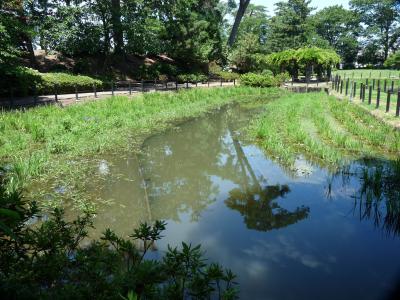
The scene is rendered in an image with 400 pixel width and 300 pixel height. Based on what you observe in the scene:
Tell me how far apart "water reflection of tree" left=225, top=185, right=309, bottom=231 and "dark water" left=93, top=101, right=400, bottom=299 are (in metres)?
0.02

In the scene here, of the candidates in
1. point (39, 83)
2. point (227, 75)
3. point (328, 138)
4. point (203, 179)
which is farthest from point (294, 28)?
point (203, 179)

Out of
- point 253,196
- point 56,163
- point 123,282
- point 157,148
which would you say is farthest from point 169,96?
point 123,282

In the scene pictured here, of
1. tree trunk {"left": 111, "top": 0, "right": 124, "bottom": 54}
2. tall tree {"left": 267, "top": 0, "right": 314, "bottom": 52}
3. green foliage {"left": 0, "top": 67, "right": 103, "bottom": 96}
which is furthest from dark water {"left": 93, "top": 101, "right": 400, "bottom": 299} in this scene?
tall tree {"left": 267, "top": 0, "right": 314, "bottom": 52}

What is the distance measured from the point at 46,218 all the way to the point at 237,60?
3612 centimetres

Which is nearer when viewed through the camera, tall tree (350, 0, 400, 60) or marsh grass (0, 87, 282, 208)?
marsh grass (0, 87, 282, 208)

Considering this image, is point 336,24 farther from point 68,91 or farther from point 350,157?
point 350,157

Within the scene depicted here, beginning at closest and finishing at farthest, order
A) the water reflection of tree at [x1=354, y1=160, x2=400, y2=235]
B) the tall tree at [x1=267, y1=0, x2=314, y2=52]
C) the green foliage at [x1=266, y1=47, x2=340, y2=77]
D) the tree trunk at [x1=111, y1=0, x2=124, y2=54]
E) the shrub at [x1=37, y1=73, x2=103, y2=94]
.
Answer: the water reflection of tree at [x1=354, y1=160, x2=400, y2=235], the shrub at [x1=37, y1=73, x2=103, y2=94], the tree trunk at [x1=111, y1=0, x2=124, y2=54], the green foliage at [x1=266, y1=47, x2=340, y2=77], the tall tree at [x1=267, y1=0, x2=314, y2=52]

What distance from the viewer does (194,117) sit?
1858 cm

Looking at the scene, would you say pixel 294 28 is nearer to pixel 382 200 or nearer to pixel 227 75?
pixel 227 75

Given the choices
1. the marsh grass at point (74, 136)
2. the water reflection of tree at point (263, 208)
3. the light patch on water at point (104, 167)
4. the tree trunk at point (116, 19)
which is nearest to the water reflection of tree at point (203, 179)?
the water reflection of tree at point (263, 208)

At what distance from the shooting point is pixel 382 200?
7.17 m

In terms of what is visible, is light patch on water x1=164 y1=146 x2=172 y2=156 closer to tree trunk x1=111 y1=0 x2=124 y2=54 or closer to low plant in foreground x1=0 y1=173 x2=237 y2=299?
low plant in foreground x1=0 y1=173 x2=237 y2=299

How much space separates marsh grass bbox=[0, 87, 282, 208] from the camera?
819 cm

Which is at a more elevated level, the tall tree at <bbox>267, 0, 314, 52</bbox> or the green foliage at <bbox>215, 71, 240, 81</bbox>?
the tall tree at <bbox>267, 0, 314, 52</bbox>
